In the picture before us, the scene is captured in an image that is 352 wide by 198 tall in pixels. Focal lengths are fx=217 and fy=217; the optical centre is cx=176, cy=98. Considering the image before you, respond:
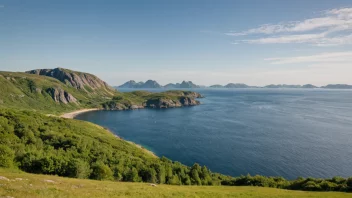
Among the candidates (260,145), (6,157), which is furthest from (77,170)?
(260,145)

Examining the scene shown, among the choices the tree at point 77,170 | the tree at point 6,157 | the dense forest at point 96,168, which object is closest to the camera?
the tree at point 6,157

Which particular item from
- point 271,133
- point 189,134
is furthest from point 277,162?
point 189,134

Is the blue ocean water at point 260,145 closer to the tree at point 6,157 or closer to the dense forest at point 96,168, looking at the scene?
the dense forest at point 96,168

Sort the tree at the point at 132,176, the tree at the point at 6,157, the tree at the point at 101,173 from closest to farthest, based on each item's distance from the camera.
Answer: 1. the tree at the point at 6,157
2. the tree at the point at 101,173
3. the tree at the point at 132,176

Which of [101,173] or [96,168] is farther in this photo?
[96,168]

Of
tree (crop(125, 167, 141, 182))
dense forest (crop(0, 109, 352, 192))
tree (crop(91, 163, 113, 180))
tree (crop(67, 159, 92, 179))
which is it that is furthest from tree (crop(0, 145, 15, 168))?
tree (crop(125, 167, 141, 182))

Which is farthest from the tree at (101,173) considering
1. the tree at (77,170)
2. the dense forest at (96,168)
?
the tree at (77,170)

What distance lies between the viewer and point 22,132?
89.8 m

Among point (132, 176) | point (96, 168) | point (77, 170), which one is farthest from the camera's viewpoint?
point (132, 176)

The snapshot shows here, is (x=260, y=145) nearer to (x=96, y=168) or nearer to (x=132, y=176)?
(x=132, y=176)

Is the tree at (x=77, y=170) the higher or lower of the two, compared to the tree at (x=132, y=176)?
higher

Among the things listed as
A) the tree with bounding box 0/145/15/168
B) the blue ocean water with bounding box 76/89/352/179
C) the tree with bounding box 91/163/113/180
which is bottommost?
the blue ocean water with bounding box 76/89/352/179

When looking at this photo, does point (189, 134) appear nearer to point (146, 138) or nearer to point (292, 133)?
point (146, 138)

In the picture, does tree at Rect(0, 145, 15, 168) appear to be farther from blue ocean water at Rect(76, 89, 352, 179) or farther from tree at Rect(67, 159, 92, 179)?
blue ocean water at Rect(76, 89, 352, 179)
